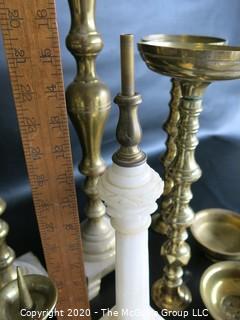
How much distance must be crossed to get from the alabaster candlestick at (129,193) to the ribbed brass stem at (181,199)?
12 cm

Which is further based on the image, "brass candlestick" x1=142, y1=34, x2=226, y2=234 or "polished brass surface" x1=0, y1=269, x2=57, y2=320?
"brass candlestick" x1=142, y1=34, x2=226, y2=234

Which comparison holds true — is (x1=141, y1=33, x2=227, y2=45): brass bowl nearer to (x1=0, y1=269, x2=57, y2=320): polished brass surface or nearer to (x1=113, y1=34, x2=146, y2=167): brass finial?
(x1=113, y1=34, x2=146, y2=167): brass finial

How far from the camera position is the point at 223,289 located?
0.68m

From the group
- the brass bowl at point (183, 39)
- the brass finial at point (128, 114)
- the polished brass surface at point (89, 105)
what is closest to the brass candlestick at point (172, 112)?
the brass bowl at point (183, 39)

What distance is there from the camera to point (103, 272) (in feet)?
2.39

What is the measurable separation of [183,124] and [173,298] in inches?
14.4

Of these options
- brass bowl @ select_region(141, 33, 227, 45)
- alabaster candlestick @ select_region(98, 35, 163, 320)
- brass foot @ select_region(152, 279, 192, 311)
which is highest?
brass bowl @ select_region(141, 33, 227, 45)

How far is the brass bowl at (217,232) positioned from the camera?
2.60ft

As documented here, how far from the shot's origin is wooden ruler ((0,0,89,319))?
40cm

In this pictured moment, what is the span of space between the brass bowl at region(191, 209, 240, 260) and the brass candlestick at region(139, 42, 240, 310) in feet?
0.39

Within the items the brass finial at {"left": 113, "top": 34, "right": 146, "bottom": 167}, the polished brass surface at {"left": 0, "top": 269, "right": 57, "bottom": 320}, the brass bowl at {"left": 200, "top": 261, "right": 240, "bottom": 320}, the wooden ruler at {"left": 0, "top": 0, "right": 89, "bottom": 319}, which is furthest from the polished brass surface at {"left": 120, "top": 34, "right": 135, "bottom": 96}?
the brass bowl at {"left": 200, "top": 261, "right": 240, "bottom": 320}

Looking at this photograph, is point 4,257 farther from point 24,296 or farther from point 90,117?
point 90,117

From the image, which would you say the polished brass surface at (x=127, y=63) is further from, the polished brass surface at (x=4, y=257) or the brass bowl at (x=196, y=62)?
the polished brass surface at (x=4, y=257)

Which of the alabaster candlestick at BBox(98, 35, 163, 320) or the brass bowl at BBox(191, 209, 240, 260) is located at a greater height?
the alabaster candlestick at BBox(98, 35, 163, 320)
